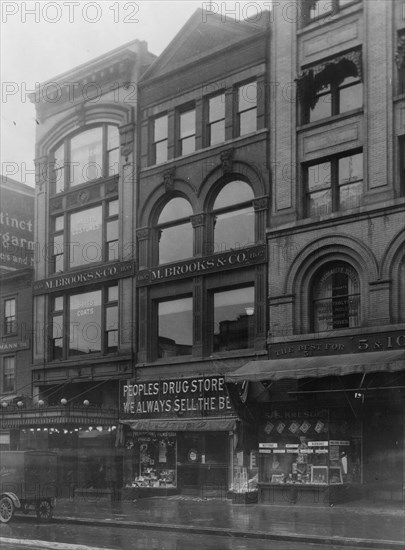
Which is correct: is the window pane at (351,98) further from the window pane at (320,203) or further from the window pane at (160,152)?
the window pane at (160,152)

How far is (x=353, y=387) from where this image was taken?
89.0 feet

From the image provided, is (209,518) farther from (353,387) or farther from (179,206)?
(179,206)

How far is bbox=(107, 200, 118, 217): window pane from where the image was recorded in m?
36.2

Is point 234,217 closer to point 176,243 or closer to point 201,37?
point 176,243

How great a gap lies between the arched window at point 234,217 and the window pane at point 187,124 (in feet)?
10.1

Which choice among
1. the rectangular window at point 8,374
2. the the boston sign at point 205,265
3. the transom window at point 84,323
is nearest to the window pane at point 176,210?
the the boston sign at point 205,265

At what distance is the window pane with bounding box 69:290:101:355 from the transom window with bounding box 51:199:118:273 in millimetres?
1602

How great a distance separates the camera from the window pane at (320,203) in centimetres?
2886

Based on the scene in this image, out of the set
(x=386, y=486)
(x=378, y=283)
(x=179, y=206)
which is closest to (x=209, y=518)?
(x=386, y=486)

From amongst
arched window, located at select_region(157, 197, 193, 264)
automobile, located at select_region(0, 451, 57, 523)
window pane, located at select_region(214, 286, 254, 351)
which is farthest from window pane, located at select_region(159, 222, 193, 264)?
automobile, located at select_region(0, 451, 57, 523)

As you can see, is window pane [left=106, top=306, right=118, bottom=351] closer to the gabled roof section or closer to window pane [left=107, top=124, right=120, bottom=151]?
window pane [left=107, top=124, right=120, bottom=151]

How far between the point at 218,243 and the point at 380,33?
9554 millimetres

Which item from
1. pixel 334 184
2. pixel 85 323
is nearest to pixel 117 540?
pixel 334 184

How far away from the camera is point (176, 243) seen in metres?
33.5
